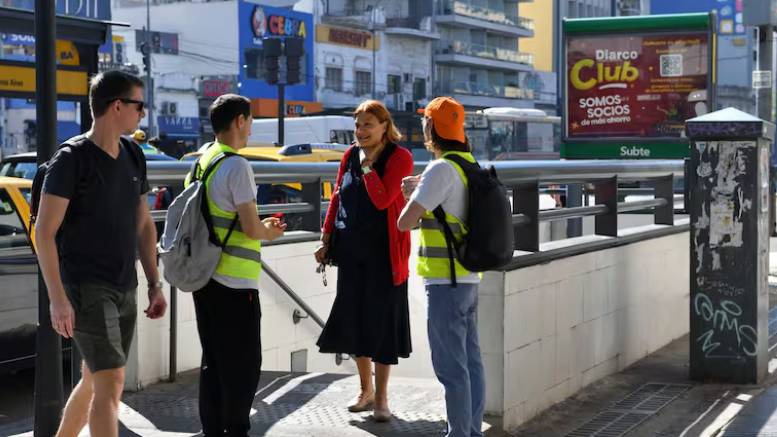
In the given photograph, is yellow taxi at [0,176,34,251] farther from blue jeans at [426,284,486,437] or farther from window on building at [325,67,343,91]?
window on building at [325,67,343,91]

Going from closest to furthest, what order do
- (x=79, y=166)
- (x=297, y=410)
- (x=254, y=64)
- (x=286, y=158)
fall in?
(x=79, y=166) → (x=297, y=410) → (x=286, y=158) → (x=254, y=64)

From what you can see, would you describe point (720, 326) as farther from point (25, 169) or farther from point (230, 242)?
point (25, 169)

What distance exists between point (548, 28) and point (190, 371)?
103 m

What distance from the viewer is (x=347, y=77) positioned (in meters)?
80.3

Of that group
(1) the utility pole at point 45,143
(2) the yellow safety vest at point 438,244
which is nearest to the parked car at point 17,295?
(1) the utility pole at point 45,143

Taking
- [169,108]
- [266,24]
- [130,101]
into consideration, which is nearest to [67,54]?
[130,101]

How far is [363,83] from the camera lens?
268 ft

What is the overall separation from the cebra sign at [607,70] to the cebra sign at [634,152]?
0.90 m

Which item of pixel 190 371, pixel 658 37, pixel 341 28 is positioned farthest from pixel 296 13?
pixel 190 371

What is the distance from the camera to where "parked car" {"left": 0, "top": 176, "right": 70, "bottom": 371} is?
7.66 meters

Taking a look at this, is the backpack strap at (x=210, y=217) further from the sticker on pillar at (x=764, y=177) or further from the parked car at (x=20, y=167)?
the parked car at (x=20, y=167)

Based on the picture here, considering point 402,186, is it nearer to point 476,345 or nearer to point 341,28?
point 476,345

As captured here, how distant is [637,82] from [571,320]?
11.2 metres

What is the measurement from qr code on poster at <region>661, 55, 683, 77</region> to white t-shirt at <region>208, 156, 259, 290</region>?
44.7 ft
